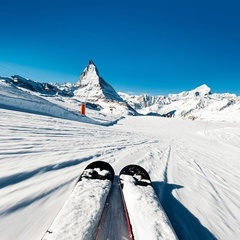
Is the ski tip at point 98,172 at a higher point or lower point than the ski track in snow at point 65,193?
higher

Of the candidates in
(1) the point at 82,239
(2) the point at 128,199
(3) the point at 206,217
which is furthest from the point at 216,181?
(1) the point at 82,239

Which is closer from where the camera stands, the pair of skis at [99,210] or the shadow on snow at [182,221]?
the pair of skis at [99,210]

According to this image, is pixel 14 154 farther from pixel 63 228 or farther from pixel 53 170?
pixel 63 228

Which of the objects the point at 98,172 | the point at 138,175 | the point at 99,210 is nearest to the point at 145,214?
the point at 99,210

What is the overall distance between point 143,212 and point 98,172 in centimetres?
153

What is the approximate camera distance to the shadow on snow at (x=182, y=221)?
100 inches

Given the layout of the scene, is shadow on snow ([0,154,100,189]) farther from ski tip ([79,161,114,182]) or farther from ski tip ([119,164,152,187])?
ski tip ([119,164,152,187])

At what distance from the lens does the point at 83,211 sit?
2.26 m

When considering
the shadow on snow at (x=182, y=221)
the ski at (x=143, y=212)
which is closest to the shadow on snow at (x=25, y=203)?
the ski at (x=143, y=212)

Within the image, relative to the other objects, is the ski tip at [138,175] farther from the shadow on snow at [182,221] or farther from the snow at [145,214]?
the shadow on snow at [182,221]

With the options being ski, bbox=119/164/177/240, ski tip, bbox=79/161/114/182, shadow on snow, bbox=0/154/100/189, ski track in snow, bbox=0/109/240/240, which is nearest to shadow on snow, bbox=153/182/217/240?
ski track in snow, bbox=0/109/240/240

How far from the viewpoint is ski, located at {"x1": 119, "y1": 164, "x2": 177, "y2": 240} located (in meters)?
1.99

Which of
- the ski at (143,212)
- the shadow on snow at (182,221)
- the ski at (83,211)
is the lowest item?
the shadow on snow at (182,221)

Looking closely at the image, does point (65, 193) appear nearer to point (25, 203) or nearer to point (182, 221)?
point (25, 203)
